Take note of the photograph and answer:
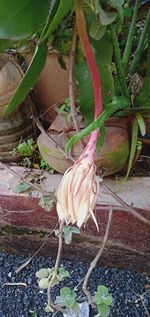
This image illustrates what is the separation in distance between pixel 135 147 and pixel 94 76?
1.34 feet

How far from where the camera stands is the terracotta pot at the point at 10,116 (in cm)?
104

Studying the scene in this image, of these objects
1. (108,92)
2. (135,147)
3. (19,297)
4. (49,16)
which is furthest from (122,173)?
(49,16)

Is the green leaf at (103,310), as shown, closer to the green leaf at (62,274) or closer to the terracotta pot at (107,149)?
the green leaf at (62,274)

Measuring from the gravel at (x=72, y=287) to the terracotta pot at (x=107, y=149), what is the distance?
1.02 ft

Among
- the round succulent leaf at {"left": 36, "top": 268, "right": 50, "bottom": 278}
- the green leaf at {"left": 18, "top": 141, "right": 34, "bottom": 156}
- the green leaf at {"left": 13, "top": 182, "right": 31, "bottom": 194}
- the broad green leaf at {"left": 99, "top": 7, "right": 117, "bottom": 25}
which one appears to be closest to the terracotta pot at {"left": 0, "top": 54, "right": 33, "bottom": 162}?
the green leaf at {"left": 18, "top": 141, "right": 34, "bottom": 156}

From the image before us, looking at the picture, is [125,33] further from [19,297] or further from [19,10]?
[19,297]

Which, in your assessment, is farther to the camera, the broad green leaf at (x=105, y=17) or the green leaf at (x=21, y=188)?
the green leaf at (x=21, y=188)

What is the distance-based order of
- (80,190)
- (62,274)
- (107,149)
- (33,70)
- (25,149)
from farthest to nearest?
(25,149) → (107,149) → (62,274) → (33,70) → (80,190)

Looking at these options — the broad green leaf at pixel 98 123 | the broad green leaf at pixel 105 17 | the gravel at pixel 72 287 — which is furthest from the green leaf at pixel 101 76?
the gravel at pixel 72 287

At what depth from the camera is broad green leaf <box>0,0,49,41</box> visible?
515mm

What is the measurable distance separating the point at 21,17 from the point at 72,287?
73 centimetres

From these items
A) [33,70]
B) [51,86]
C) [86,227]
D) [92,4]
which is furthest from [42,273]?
[51,86]

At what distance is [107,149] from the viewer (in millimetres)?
879

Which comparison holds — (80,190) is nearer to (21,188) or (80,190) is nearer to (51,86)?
(21,188)
